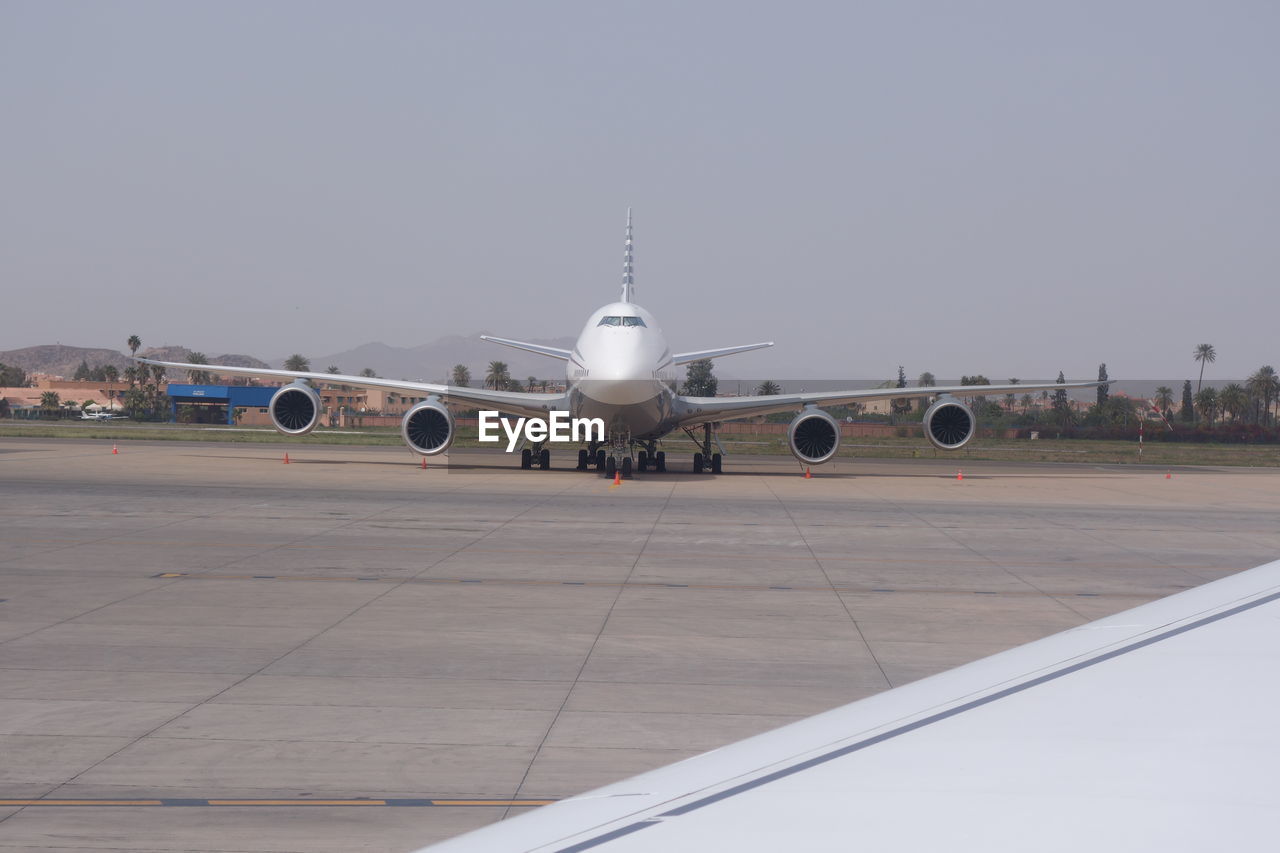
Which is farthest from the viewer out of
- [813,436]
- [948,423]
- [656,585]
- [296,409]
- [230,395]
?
[230,395]

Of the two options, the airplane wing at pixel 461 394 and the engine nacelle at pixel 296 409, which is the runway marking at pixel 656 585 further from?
the engine nacelle at pixel 296 409

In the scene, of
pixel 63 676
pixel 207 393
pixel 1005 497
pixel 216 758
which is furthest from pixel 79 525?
pixel 207 393

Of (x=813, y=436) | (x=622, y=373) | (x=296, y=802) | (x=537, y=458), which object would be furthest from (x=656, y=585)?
(x=537, y=458)

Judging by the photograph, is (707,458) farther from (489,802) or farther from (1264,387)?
(1264,387)

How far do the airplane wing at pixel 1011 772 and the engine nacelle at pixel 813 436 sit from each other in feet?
84.1

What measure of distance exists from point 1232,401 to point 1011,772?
106m

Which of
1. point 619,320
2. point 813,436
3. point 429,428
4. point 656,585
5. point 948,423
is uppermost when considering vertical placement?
point 619,320

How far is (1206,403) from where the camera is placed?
8712cm

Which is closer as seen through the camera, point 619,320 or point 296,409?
point 619,320

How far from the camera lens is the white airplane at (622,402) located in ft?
76.9

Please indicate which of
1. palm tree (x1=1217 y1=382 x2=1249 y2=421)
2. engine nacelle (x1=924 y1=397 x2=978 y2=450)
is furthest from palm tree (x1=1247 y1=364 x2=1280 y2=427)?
engine nacelle (x1=924 y1=397 x2=978 y2=450)

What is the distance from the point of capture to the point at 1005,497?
2341 centimetres

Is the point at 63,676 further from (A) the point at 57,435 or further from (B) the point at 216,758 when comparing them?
(A) the point at 57,435

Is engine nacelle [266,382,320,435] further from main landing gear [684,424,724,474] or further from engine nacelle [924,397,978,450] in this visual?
engine nacelle [924,397,978,450]
